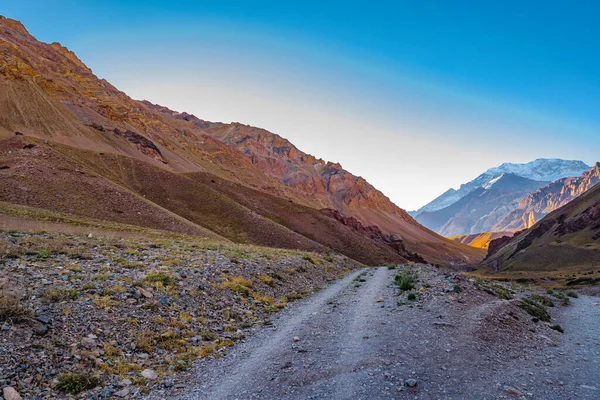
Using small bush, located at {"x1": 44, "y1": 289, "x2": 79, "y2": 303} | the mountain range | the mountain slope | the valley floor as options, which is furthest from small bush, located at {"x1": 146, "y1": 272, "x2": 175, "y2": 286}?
the mountain slope

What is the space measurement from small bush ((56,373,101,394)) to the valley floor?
169 centimetres

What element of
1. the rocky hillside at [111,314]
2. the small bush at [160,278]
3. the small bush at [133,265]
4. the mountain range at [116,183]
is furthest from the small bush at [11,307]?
the mountain range at [116,183]

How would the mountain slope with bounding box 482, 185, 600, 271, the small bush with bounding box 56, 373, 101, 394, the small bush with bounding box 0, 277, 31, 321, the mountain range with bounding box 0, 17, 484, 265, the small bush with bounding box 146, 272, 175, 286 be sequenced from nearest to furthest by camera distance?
the small bush with bounding box 56, 373, 101, 394, the small bush with bounding box 0, 277, 31, 321, the small bush with bounding box 146, 272, 175, 286, the mountain range with bounding box 0, 17, 484, 265, the mountain slope with bounding box 482, 185, 600, 271

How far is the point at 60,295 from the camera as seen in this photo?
11773 millimetres

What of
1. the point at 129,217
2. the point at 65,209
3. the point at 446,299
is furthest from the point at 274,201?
the point at 446,299

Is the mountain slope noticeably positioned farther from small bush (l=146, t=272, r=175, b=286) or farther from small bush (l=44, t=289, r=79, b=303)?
small bush (l=44, t=289, r=79, b=303)

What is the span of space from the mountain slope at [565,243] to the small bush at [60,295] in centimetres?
11403

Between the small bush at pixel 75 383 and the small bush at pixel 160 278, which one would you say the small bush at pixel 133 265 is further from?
the small bush at pixel 75 383

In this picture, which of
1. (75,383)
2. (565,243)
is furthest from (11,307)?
(565,243)

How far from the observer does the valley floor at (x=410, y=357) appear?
27.7ft

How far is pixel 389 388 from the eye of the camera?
26.6 ft

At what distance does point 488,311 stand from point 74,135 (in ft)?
358

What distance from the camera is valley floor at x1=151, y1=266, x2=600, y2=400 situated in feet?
27.7

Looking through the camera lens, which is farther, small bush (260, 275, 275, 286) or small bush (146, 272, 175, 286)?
small bush (260, 275, 275, 286)
